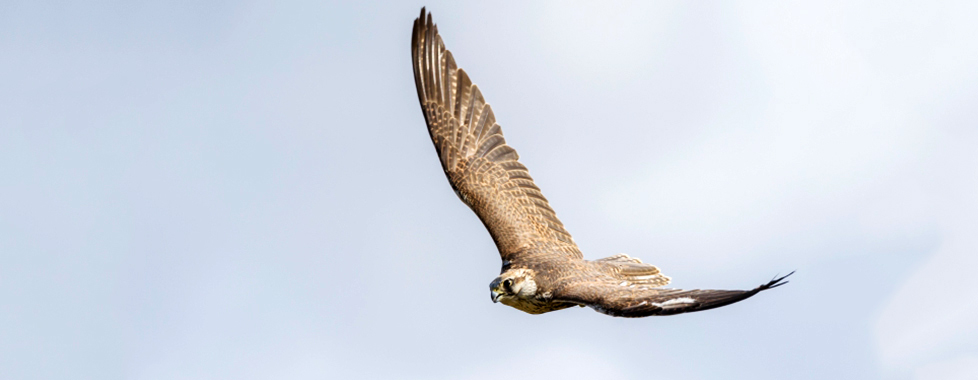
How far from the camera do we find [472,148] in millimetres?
19625

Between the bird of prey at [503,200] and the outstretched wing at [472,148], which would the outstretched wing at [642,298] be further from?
the outstretched wing at [472,148]

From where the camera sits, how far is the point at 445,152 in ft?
64.4

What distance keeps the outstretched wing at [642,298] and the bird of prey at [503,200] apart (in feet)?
0.31

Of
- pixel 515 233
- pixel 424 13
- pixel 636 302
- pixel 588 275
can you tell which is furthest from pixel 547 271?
pixel 424 13

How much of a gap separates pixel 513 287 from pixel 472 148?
390cm

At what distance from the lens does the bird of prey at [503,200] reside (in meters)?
16.6

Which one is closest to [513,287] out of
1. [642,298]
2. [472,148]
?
[642,298]

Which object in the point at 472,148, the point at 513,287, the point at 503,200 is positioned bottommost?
the point at 513,287

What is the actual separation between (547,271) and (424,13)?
220 inches

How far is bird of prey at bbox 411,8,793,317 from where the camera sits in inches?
655

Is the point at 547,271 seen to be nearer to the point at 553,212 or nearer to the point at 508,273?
the point at 508,273

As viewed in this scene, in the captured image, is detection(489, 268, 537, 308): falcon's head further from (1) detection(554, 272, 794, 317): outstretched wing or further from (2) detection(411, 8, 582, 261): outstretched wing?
(2) detection(411, 8, 582, 261): outstretched wing

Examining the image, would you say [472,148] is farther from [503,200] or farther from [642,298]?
[642,298]

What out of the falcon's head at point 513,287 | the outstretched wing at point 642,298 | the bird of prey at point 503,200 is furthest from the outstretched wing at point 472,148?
the outstretched wing at point 642,298
